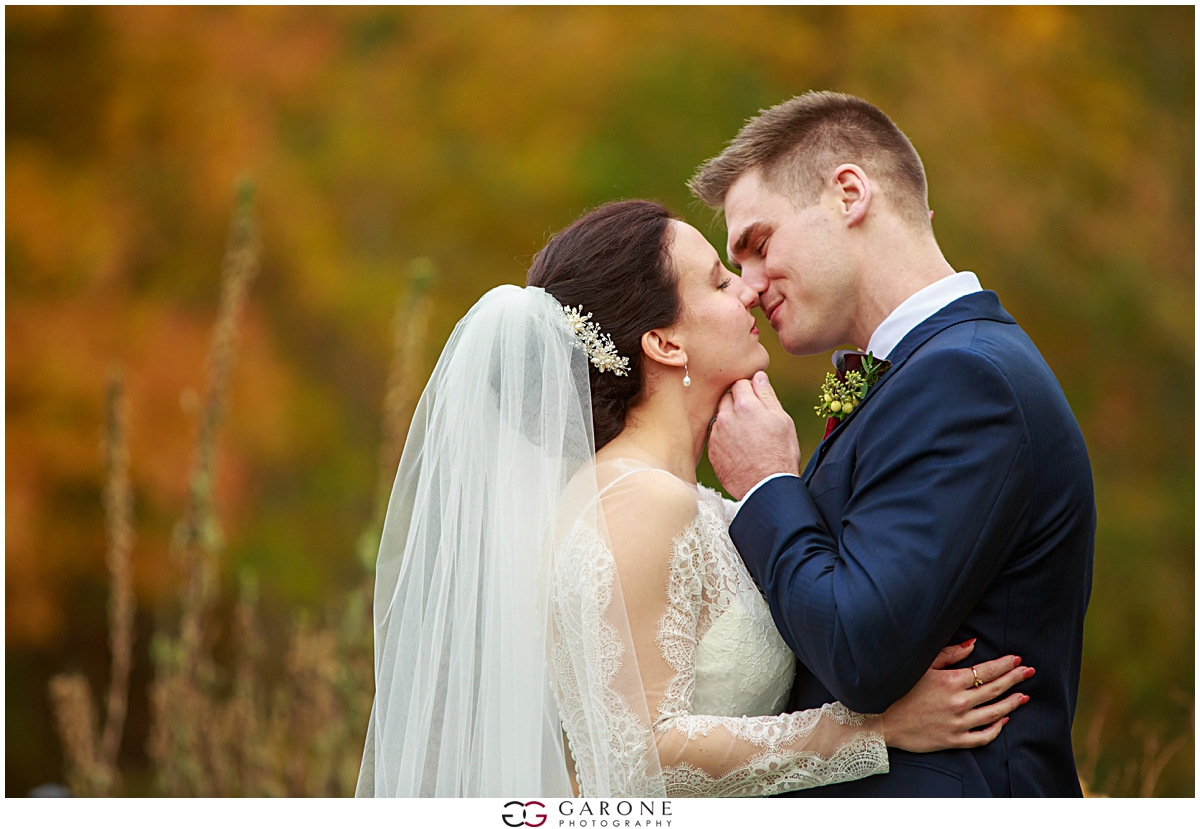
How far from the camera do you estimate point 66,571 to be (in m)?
5.82

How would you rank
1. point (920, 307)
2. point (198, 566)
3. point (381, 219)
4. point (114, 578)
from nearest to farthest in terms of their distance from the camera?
point (920, 307)
point (198, 566)
point (114, 578)
point (381, 219)

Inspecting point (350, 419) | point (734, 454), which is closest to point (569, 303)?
point (734, 454)

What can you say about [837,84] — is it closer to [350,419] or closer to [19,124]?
[350,419]

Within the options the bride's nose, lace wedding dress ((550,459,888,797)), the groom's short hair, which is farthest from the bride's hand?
the groom's short hair

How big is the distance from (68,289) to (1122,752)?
6.22 metres

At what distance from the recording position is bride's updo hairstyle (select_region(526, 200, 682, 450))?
2455 millimetres

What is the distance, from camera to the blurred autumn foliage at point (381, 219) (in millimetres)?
5719

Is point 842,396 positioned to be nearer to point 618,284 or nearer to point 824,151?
point 618,284

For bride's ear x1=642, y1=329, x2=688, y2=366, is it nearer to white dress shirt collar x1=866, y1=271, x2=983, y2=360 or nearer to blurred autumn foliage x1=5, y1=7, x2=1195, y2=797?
white dress shirt collar x1=866, y1=271, x2=983, y2=360

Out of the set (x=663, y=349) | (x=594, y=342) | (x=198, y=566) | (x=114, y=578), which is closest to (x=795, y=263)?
(x=663, y=349)

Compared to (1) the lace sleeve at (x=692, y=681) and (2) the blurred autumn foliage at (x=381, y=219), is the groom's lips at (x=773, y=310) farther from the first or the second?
(2) the blurred autumn foliage at (x=381, y=219)

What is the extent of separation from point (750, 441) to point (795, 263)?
2.07 ft

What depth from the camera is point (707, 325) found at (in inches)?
98.6
